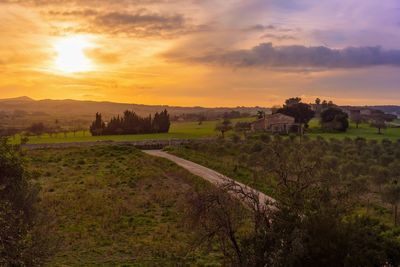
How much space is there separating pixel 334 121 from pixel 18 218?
70.6 m

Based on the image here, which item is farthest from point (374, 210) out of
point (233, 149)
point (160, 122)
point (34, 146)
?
point (160, 122)

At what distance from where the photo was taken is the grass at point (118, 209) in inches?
736

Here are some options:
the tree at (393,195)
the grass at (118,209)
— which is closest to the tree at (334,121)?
the grass at (118,209)

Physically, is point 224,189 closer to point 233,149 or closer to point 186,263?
point 186,263

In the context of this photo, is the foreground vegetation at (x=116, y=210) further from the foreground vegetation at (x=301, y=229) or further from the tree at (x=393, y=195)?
the tree at (x=393, y=195)

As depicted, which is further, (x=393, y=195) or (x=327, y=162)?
(x=327, y=162)

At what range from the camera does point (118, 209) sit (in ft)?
86.6

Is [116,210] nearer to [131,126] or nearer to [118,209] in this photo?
[118,209]

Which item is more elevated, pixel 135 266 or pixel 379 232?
pixel 379 232

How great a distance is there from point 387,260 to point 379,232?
1.62m

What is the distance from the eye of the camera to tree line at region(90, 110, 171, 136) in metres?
83.8

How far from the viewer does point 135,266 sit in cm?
1750

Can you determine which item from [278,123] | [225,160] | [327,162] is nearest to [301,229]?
[327,162]

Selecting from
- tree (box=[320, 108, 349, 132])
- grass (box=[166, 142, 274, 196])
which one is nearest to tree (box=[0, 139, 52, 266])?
grass (box=[166, 142, 274, 196])
